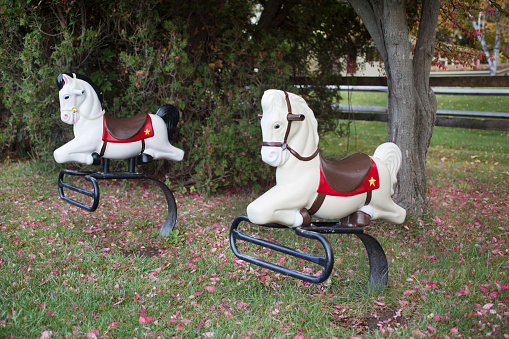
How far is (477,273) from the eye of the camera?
3.60 m

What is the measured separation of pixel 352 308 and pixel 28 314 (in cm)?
213

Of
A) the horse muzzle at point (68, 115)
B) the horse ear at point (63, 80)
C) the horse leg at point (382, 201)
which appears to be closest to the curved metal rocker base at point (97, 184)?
the horse muzzle at point (68, 115)

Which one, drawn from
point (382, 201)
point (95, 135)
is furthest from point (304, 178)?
point (95, 135)

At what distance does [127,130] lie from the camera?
4172 millimetres

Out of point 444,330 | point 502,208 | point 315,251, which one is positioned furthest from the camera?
point 502,208


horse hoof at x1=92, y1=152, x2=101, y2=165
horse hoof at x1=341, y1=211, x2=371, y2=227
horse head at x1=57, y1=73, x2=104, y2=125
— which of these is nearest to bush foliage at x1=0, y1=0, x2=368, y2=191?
horse head at x1=57, y1=73, x2=104, y2=125

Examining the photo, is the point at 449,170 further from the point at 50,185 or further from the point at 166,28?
the point at 50,185

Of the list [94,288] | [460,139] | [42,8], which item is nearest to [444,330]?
[94,288]

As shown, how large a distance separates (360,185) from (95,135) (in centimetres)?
237

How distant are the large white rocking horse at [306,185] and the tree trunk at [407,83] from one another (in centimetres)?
182

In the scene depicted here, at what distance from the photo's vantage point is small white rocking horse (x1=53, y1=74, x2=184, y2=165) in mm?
4008

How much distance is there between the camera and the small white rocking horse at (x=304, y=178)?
2814 millimetres

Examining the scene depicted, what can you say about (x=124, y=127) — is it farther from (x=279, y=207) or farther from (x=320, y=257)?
(x=320, y=257)

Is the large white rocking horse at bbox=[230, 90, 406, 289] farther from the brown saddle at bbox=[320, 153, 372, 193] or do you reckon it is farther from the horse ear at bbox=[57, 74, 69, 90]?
the horse ear at bbox=[57, 74, 69, 90]
